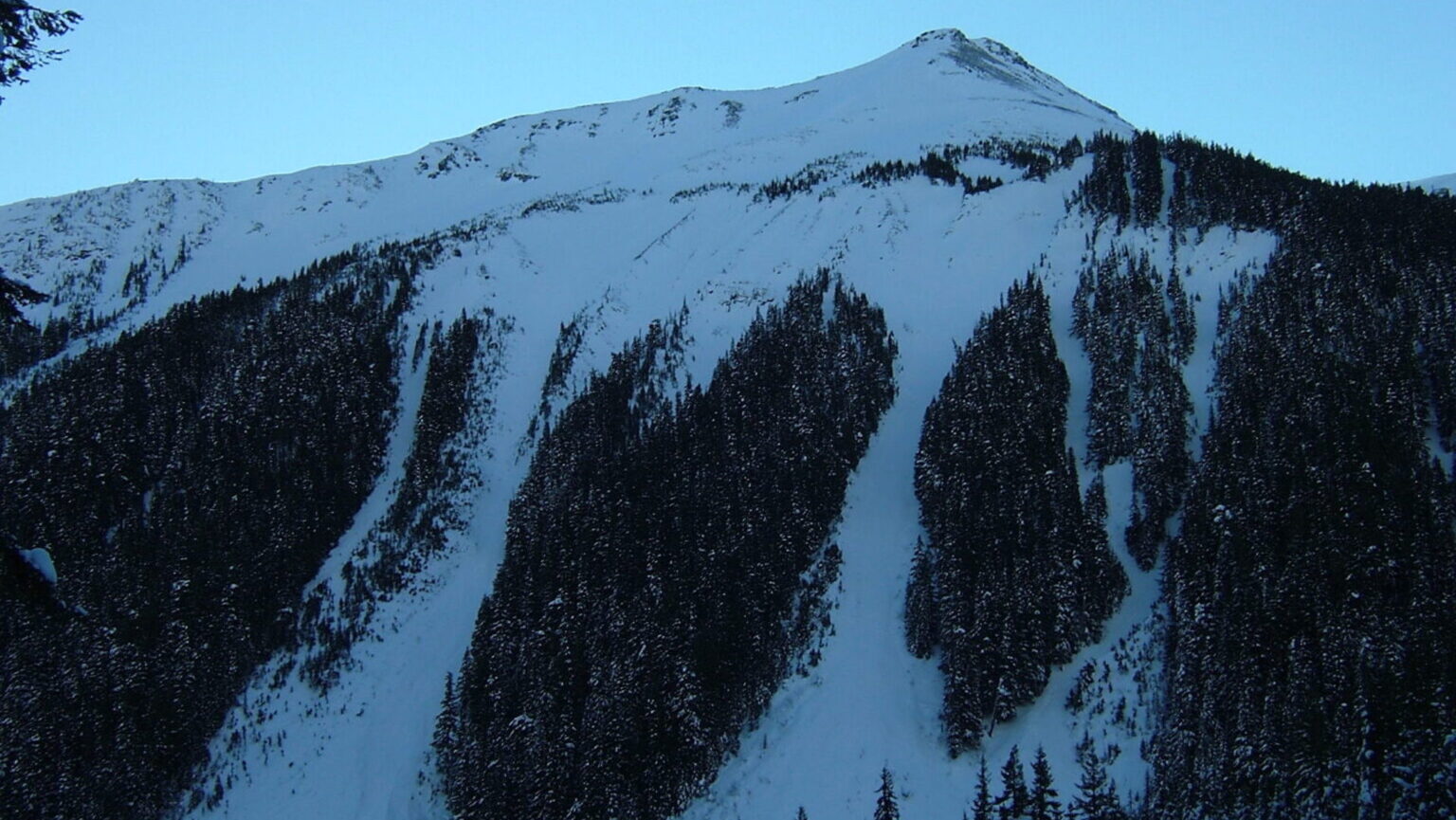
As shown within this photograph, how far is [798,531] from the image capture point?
89062 millimetres

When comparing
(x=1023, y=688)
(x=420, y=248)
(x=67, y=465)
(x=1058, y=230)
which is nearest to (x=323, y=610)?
(x=67, y=465)

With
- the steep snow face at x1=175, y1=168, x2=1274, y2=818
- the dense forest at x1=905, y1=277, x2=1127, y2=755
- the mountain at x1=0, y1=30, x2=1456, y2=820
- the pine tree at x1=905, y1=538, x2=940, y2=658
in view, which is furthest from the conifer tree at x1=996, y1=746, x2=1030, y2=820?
the pine tree at x1=905, y1=538, x2=940, y2=658

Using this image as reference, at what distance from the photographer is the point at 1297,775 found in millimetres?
53781

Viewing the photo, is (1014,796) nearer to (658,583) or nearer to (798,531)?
(798,531)

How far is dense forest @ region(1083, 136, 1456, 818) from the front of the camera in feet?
177

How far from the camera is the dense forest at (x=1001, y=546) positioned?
2820 inches

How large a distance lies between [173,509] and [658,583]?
54773 mm

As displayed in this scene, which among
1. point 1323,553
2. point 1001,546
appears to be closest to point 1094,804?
point 1323,553

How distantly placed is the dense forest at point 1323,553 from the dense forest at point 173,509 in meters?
74.3

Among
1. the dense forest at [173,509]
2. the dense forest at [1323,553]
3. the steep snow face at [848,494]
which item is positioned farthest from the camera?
the dense forest at [173,509]

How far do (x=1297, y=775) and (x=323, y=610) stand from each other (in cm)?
8113

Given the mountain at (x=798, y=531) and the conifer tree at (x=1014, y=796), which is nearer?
the conifer tree at (x=1014, y=796)

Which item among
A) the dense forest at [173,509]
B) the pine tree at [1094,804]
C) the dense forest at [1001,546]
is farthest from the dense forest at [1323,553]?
the dense forest at [173,509]

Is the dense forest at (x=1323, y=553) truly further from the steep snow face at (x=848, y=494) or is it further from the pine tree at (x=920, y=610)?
the pine tree at (x=920, y=610)
